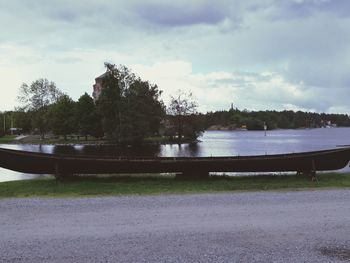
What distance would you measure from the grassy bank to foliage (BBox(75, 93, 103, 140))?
244 ft

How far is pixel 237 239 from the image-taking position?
271 inches

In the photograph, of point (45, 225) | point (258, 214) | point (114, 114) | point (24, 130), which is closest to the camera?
point (45, 225)

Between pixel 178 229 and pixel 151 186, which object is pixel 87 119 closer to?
pixel 151 186

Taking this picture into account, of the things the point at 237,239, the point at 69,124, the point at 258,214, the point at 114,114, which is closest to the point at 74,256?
the point at 237,239

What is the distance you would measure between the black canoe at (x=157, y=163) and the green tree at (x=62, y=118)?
248 ft

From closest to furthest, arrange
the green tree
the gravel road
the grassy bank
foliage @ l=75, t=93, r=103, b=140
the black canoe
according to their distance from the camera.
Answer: the gravel road → the grassy bank → the black canoe → foliage @ l=75, t=93, r=103, b=140 → the green tree

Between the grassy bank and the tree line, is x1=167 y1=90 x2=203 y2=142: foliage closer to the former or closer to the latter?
the tree line

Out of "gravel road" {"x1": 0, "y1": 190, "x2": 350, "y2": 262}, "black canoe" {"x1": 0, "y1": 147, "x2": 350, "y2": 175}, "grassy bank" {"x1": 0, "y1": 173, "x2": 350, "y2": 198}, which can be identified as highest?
"black canoe" {"x1": 0, "y1": 147, "x2": 350, "y2": 175}

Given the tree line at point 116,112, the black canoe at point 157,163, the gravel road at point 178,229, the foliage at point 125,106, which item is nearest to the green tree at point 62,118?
the tree line at point 116,112

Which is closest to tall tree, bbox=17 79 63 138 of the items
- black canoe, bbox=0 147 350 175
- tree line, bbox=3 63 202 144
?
tree line, bbox=3 63 202 144

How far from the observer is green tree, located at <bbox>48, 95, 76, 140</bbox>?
90.1 meters

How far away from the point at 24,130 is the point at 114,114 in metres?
68.5

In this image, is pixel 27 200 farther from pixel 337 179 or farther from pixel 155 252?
pixel 337 179

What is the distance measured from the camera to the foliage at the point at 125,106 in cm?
7531
